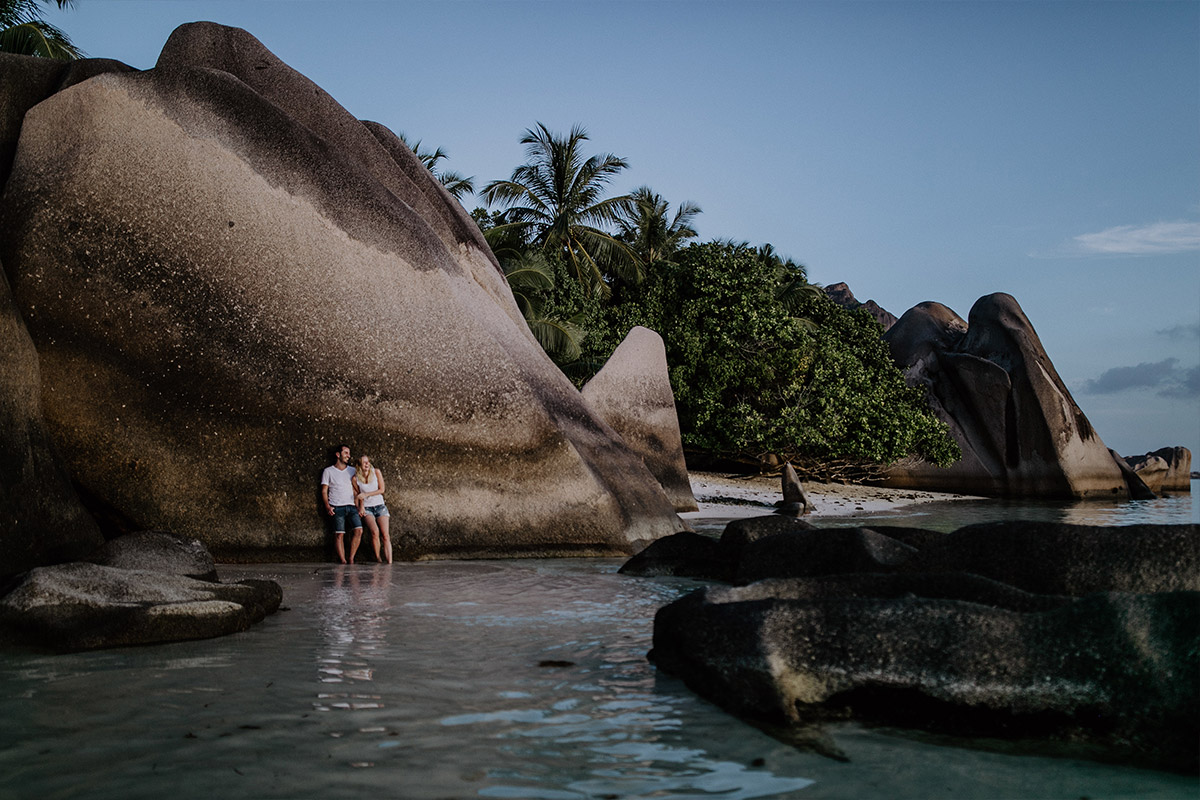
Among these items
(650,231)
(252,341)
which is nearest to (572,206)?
(650,231)

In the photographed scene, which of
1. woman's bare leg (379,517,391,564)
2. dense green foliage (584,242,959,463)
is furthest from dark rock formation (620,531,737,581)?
dense green foliage (584,242,959,463)

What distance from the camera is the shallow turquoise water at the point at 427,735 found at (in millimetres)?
2646

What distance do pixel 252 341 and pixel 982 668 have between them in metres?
6.77

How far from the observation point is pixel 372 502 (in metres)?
8.20

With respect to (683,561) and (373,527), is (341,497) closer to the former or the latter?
(373,527)

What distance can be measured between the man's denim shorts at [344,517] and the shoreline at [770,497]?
7.02 metres

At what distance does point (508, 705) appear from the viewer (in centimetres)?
347

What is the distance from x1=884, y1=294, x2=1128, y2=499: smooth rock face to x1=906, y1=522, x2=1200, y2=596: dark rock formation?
938 inches

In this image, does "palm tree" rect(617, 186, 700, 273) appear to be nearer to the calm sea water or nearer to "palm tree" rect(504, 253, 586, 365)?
"palm tree" rect(504, 253, 586, 365)

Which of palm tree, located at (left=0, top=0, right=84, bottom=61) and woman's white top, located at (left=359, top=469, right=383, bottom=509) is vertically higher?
palm tree, located at (left=0, top=0, right=84, bottom=61)

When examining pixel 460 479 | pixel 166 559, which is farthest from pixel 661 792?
pixel 460 479

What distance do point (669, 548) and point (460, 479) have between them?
2146mm

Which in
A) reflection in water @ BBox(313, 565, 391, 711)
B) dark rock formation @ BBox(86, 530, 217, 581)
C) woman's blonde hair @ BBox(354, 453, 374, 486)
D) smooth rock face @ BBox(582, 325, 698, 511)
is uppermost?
smooth rock face @ BBox(582, 325, 698, 511)

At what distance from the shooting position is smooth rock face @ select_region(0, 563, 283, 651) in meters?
4.38
